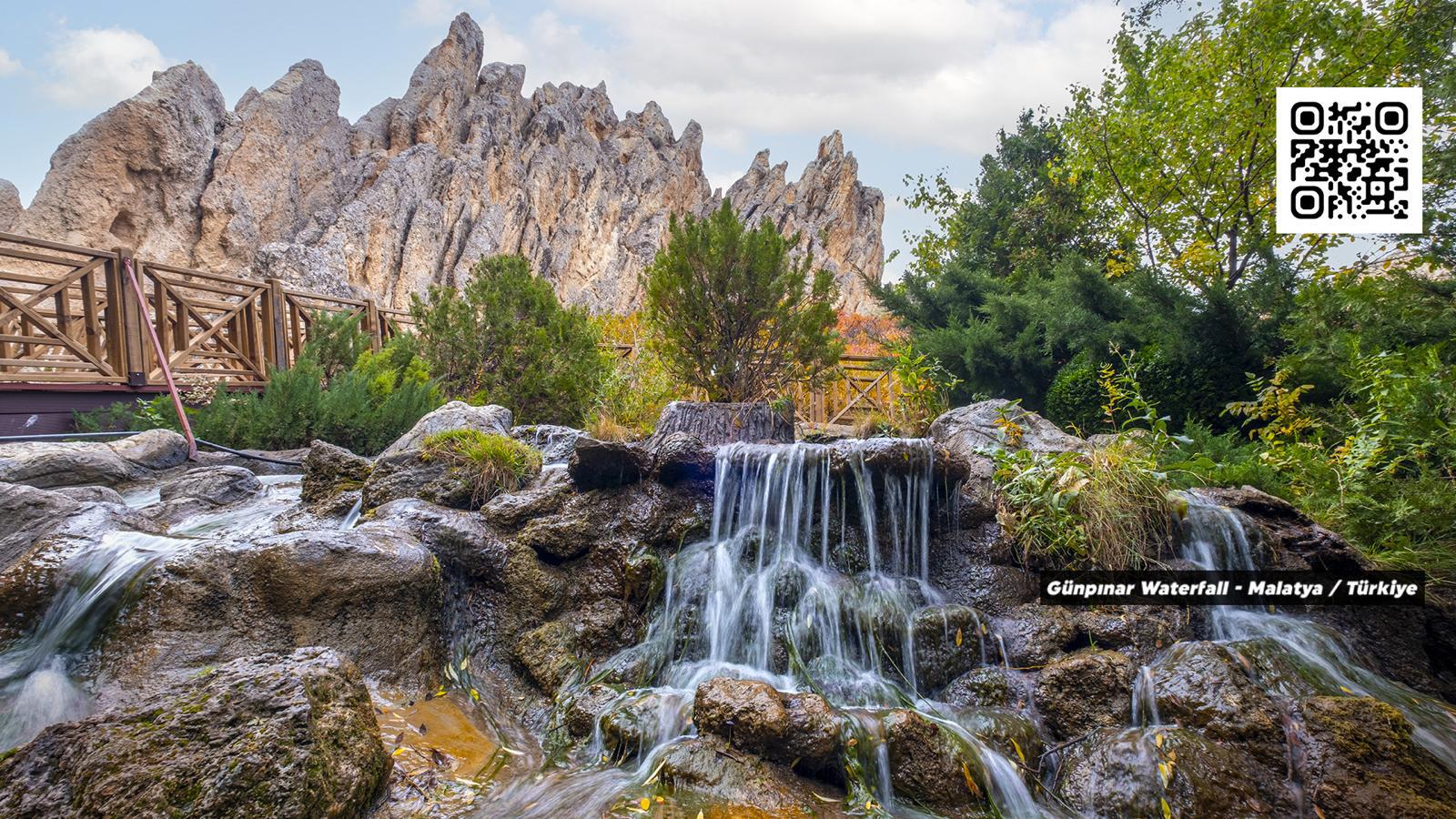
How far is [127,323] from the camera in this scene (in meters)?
8.02

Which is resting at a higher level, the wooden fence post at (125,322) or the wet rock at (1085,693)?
the wooden fence post at (125,322)

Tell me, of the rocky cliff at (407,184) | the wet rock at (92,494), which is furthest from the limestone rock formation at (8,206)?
the wet rock at (92,494)

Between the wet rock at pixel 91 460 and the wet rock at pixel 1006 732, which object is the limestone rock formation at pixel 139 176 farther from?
the wet rock at pixel 1006 732

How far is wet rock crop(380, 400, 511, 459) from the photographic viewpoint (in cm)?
611

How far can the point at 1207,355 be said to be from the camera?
7211mm

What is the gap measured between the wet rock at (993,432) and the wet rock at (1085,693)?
7.24ft

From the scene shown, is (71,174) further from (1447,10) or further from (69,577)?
(1447,10)

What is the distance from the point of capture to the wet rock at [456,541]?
13.9 ft

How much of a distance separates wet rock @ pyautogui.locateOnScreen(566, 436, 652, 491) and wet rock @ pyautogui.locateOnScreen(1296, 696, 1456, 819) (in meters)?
3.91

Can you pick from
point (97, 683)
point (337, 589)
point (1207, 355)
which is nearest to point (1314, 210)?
point (1207, 355)

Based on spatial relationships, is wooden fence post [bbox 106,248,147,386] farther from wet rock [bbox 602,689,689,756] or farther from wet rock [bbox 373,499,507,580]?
wet rock [bbox 602,689,689,756]

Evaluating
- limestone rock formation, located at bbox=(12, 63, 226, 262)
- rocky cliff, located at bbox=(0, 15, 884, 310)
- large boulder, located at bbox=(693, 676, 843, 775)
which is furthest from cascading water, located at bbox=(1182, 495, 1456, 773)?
limestone rock formation, located at bbox=(12, 63, 226, 262)

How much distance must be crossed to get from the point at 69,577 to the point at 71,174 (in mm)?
33853

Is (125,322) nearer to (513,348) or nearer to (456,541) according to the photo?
(513,348)
